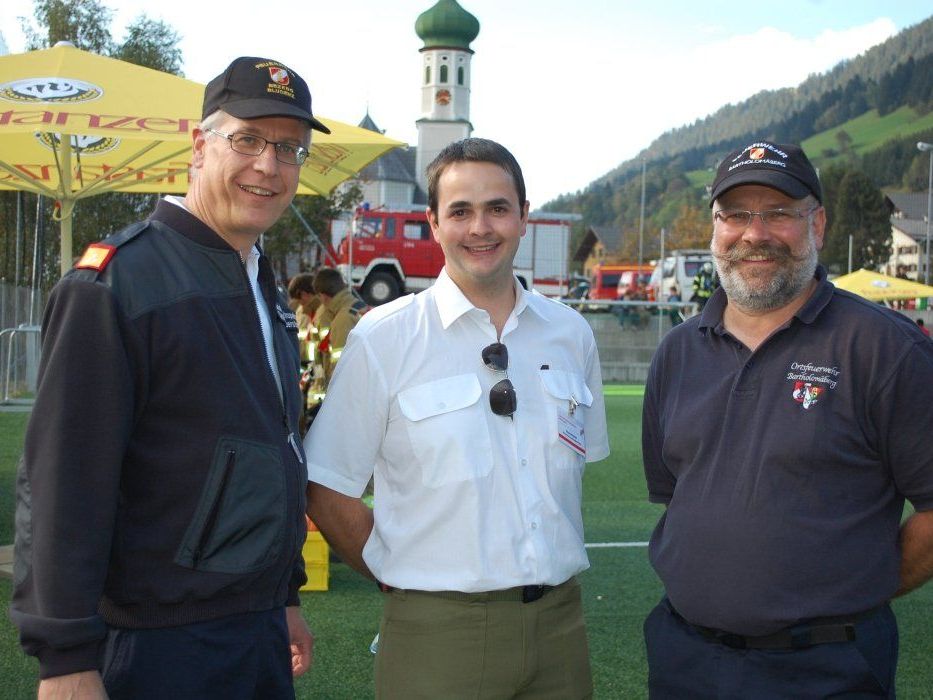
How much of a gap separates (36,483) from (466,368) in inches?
45.9

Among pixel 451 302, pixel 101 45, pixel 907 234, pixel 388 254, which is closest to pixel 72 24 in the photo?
pixel 101 45

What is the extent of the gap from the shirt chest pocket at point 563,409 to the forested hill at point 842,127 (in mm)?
106146

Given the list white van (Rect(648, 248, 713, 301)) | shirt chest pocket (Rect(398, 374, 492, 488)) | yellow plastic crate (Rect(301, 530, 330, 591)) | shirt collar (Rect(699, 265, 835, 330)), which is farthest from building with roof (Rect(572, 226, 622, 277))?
shirt chest pocket (Rect(398, 374, 492, 488))

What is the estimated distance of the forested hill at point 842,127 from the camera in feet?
434

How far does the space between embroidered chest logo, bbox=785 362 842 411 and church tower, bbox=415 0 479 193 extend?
66.2 metres

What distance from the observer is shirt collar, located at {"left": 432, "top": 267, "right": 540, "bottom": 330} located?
293cm

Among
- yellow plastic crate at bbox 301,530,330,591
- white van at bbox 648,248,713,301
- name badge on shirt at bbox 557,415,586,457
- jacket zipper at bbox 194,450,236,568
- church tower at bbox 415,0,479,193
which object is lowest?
yellow plastic crate at bbox 301,530,330,591

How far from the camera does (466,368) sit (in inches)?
114

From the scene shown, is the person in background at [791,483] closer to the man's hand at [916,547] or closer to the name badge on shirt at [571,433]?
the man's hand at [916,547]

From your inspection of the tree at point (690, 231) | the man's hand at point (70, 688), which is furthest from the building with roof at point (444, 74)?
the man's hand at point (70, 688)

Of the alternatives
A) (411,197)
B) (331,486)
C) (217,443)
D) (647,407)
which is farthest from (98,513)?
(411,197)

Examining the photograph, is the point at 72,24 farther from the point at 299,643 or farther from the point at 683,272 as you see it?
the point at 299,643

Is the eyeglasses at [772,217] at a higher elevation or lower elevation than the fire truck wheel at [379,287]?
lower

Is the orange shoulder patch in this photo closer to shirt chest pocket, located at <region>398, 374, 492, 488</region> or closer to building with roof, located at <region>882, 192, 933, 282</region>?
shirt chest pocket, located at <region>398, 374, 492, 488</region>
